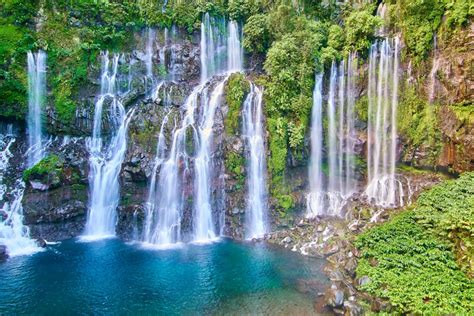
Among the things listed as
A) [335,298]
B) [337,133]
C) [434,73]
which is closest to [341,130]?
[337,133]

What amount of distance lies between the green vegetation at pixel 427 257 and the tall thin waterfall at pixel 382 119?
5.09m

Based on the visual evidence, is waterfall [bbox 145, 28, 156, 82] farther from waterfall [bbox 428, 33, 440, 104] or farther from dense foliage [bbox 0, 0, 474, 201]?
waterfall [bbox 428, 33, 440, 104]

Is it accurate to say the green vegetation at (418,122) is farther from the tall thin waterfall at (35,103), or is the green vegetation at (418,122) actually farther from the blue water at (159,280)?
the tall thin waterfall at (35,103)

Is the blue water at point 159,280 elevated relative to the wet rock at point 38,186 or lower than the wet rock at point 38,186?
lower

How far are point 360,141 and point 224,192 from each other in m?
9.86

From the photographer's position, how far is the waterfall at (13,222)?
19.1 metres

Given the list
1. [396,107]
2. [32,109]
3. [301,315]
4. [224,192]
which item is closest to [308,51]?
[396,107]

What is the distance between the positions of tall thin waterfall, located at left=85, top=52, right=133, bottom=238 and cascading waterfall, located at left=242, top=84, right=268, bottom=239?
8.15m

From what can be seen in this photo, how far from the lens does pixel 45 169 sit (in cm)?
2167

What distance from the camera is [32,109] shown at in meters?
23.6

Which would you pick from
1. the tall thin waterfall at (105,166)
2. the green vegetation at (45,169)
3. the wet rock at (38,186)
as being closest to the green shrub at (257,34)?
the tall thin waterfall at (105,166)

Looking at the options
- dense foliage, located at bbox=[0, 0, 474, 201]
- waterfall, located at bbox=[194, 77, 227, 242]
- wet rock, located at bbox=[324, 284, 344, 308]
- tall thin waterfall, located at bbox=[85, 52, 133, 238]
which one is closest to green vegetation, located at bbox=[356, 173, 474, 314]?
wet rock, located at bbox=[324, 284, 344, 308]

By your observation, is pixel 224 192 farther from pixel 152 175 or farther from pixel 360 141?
pixel 360 141

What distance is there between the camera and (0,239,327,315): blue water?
1357 centimetres
